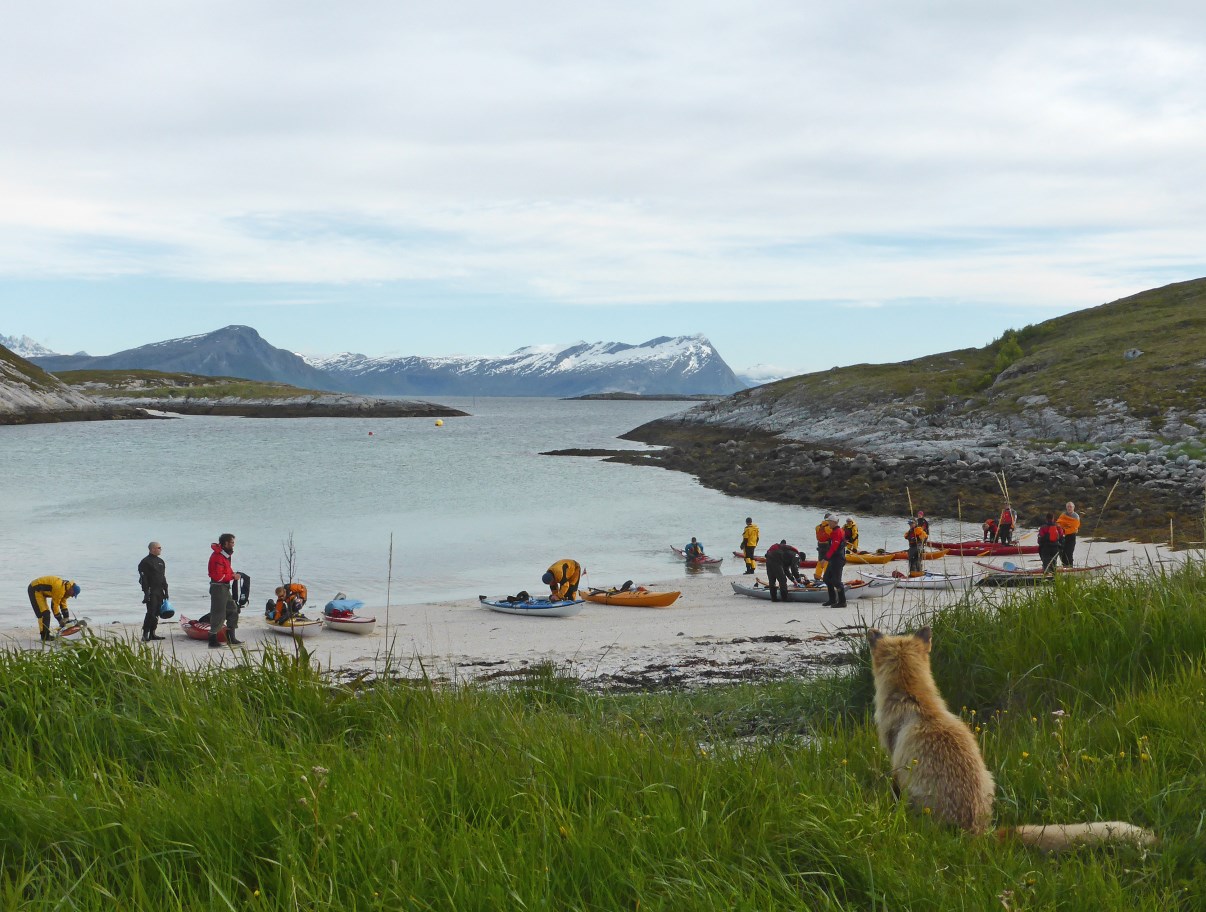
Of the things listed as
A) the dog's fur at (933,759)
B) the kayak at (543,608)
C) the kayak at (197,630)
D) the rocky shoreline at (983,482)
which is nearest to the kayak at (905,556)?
the rocky shoreline at (983,482)

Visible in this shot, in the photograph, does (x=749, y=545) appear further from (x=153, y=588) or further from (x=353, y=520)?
(x=353, y=520)

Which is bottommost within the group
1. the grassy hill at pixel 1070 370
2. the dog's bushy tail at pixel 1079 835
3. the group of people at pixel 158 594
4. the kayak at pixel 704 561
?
the kayak at pixel 704 561

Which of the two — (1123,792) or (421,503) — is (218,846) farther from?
(421,503)

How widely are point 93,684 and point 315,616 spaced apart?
1650 cm

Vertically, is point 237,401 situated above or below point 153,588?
above

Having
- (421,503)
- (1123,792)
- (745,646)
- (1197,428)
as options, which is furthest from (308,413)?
(1123,792)

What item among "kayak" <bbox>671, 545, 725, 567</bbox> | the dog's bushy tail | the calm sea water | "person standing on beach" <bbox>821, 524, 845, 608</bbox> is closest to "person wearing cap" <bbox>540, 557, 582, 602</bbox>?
the calm sea water

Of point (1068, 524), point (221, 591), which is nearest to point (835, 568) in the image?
point (1068, 524)

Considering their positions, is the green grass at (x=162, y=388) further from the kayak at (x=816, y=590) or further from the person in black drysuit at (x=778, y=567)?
the person in black drysuit at (x=778, y=567)

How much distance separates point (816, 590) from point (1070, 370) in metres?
53.3

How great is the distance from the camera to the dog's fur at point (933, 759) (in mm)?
3484

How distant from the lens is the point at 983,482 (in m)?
42.5

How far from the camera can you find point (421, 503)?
4959cm

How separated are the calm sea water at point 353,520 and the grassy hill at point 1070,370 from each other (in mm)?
24482
